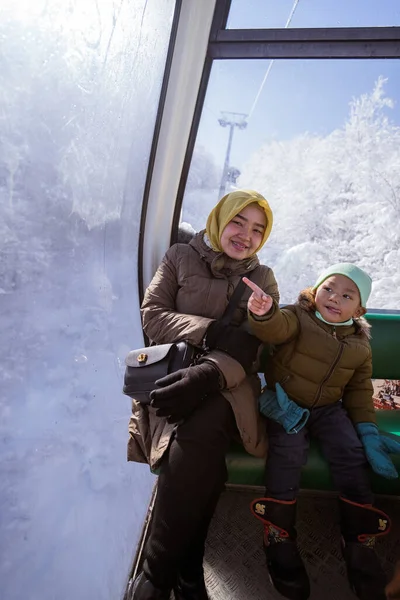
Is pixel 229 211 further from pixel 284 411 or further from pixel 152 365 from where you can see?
pixel 284 411

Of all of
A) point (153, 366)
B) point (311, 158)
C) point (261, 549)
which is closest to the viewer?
point (153, 366)

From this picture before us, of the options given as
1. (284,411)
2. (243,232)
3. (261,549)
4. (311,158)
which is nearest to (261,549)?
(261,549)

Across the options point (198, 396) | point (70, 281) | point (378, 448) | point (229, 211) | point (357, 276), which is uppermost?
point (229, 211)

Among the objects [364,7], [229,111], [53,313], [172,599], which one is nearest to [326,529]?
[172,599]

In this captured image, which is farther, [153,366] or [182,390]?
[153,366]

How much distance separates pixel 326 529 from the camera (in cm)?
159

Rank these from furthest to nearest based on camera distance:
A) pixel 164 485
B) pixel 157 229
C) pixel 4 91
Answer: pixel 157 229
pixel 4 91
pixel 164 485

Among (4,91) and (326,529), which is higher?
(4,91)

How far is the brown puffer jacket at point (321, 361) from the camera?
4.99 ft

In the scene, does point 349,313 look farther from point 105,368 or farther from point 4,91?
point 4,91

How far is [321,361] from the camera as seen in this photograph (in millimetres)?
1524

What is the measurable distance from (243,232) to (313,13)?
1.30m

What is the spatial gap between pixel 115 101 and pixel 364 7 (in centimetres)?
135

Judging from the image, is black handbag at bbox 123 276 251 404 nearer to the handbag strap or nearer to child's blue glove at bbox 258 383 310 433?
the handbag strap
